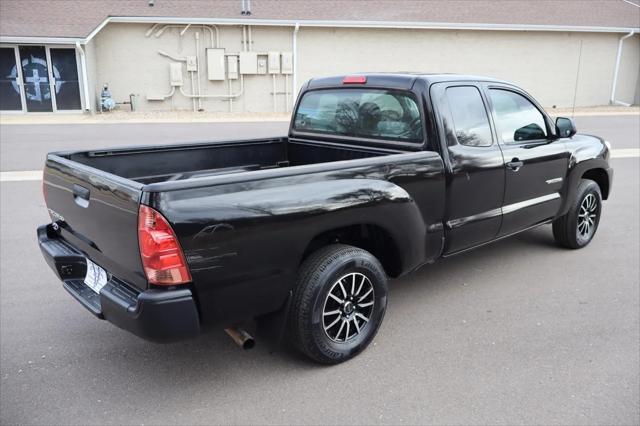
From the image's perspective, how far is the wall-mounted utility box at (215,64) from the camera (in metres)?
21.0

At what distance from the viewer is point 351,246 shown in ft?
11.5

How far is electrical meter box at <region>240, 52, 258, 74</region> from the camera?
69.9ft

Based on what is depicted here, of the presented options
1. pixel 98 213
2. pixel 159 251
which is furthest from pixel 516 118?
pixel 98 213

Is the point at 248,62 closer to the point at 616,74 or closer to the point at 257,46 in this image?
the point at 257,46

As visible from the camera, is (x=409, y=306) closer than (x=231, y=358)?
No

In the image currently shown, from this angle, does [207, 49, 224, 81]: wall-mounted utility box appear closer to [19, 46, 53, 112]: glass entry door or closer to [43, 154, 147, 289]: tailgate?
[19, 46, 53, 112]: glass entry door

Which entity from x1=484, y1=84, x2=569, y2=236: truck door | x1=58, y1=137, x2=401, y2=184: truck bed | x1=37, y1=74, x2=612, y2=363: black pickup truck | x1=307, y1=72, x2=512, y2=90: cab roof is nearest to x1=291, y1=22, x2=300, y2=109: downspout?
x1=58, y1=137, x2=401, y2=184: truck bed

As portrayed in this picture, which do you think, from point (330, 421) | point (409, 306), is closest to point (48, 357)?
point (330, 421)

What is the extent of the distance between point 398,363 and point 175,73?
1978 cm

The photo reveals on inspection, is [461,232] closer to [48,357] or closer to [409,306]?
[409,306]

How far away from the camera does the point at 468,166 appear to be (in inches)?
159

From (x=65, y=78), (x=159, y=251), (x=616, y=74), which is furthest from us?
(x=616, y=74)

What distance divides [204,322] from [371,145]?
211 centimetres

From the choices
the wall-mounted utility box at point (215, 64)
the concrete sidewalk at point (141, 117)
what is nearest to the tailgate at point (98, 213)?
the concrete sidewalk at point (141, 117)
